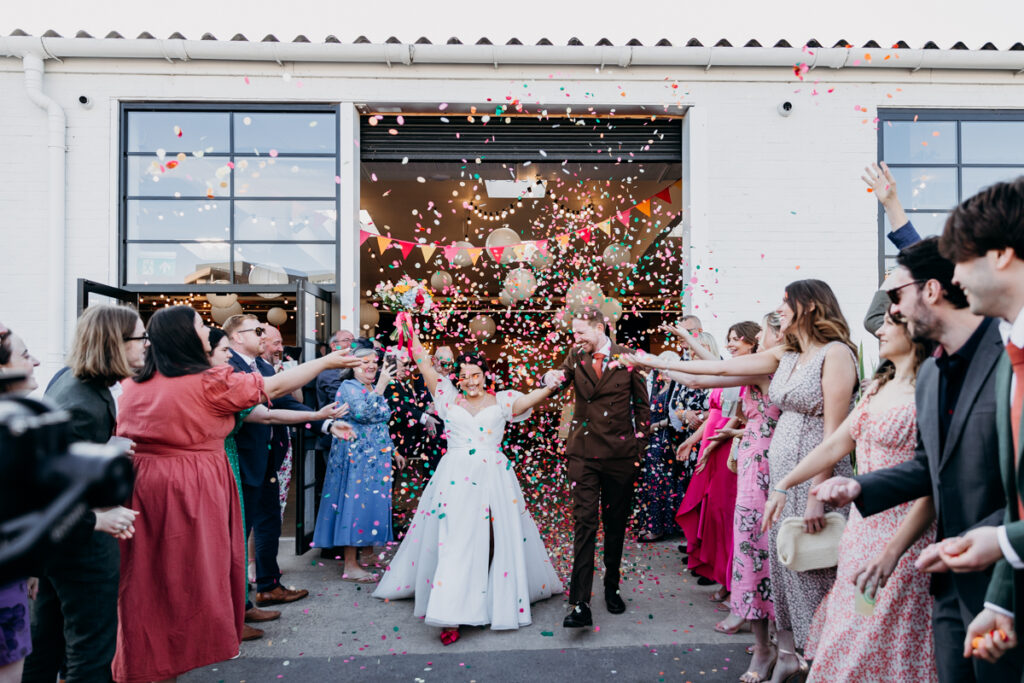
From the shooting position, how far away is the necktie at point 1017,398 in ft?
4.79

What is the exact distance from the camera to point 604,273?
809 cm

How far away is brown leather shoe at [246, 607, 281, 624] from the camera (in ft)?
13.3

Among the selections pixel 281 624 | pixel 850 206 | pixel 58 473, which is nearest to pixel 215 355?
pixel 281 624

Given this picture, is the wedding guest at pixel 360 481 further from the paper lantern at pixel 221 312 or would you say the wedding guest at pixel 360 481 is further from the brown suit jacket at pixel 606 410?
the paper lantern at pixel 221 312

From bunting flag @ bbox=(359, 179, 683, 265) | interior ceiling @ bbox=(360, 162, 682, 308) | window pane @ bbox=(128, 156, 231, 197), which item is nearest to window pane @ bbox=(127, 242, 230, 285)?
window pane @ bbox=(128, 156, 231, 197)

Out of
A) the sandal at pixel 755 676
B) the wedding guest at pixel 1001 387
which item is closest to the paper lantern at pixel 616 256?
the sandal at pixel 755 676

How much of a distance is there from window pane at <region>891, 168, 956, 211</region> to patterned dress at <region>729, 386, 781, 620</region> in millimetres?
4395

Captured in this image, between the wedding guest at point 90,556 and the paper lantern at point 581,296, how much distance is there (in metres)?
3.66

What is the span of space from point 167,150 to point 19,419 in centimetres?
623

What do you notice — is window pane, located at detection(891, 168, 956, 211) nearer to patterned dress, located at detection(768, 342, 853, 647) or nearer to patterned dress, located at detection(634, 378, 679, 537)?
patterned dress, located at detection(634, 378, 679, 537)

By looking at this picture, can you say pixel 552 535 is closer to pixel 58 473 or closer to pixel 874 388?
pixel 874 388

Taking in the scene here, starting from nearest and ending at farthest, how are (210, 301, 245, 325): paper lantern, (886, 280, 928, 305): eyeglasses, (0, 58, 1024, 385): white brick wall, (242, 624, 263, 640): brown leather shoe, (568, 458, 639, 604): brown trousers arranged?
(886, 280, 928, 305): eyeglasses < (242, 624, 263, 640): brown leather shoe < (568, 458, 639, 604): brown trousers < (0, 58, 1024, 385): white brick wall < (210, 301, 245, 325): paper lantern

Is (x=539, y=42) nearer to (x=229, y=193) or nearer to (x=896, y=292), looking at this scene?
(x=229, y=193)

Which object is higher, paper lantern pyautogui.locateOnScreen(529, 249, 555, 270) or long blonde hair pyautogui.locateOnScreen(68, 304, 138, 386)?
paper lantern pyautogui.locateOnScreen(529, 249, 555, 270)
